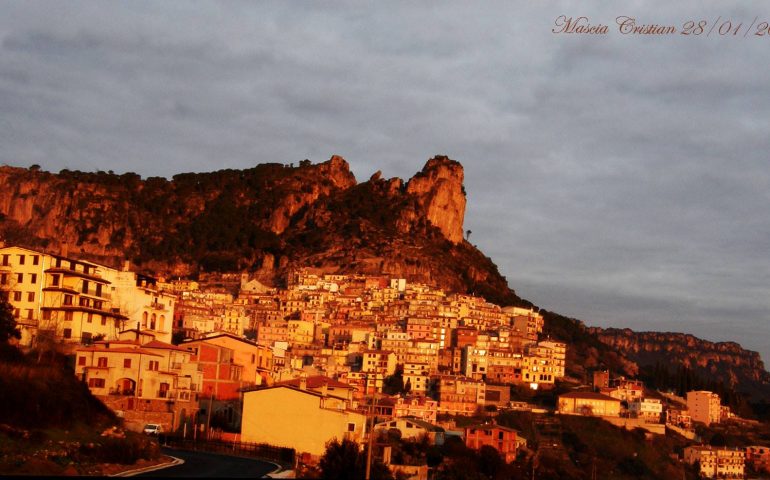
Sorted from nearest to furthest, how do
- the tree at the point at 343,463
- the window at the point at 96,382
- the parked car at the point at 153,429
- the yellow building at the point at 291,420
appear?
the tree at the point at 343,463 < the parked car at the point at 153,429 < the yellow building at the point at 291,420 < the window at the point at 96,382

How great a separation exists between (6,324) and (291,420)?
15369mm

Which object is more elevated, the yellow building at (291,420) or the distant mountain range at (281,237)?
the distant mountain range at (281,237)

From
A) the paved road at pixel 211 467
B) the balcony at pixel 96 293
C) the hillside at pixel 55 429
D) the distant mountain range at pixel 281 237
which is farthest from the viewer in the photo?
the distant mountain range at pixel 281 237

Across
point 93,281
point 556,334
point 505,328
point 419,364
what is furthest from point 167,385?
point 556,334

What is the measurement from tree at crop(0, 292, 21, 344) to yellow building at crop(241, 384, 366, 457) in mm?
12334

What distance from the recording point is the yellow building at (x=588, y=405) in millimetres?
112812

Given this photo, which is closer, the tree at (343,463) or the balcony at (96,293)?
the tree at (343,463)

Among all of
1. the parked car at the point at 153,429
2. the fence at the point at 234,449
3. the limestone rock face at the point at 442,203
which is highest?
the limestone rock face at the point at 442,203

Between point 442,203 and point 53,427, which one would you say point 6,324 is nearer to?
point 53,427

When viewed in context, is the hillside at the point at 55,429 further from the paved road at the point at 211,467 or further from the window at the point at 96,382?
the window at the point at 96,382

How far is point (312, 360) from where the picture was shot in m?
123

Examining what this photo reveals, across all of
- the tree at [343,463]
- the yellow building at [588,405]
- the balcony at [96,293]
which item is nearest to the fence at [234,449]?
the tree at [343,463]

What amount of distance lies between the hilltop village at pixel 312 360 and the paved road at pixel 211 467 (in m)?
5.16

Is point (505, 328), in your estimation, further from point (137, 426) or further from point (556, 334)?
point (137, 426)
